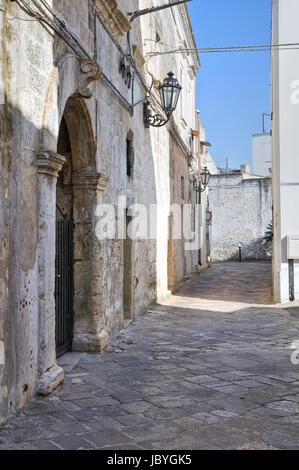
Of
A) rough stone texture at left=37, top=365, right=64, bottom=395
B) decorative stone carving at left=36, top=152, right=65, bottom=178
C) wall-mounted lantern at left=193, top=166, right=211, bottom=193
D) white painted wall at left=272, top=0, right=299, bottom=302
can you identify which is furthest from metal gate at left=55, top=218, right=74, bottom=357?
wall-mounted lantern at left=193, top=166, right=211, bottom=193

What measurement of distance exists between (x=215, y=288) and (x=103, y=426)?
11.1 meters

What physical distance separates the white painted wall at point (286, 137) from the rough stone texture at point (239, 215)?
699 inches

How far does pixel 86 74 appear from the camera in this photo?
5504 mm

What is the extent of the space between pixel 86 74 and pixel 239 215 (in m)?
24.5

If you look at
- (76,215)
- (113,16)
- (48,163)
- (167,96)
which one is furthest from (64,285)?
(167,96)

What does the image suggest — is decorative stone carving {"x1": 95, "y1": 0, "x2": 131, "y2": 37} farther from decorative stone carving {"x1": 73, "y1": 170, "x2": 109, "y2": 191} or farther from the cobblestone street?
the cobblestone street

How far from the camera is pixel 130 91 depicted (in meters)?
8.45

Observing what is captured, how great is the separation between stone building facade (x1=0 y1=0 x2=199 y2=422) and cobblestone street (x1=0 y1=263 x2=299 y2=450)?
30cm

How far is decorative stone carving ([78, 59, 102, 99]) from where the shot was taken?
215 inches

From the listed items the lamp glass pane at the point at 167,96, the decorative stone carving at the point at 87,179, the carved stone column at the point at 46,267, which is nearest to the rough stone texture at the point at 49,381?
the carved stone column at the point at 46,267

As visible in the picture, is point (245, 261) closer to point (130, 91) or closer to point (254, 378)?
point (130, 91)

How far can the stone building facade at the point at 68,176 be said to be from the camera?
12.9 feet

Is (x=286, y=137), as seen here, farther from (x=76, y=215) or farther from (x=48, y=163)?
(x=48, y=163)

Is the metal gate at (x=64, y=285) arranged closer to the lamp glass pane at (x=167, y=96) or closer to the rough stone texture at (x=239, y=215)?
the lamp glass pane at (x=167, y=96)
